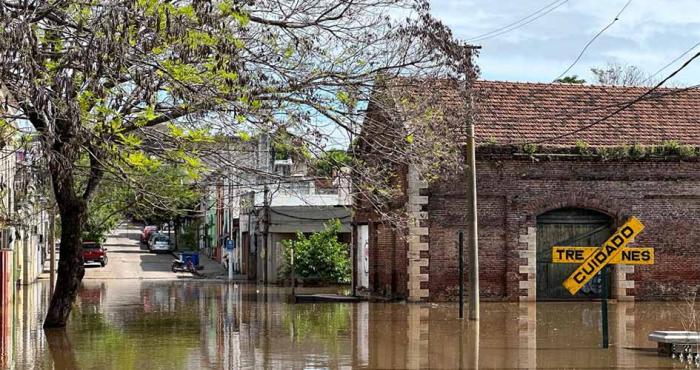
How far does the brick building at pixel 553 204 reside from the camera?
1176 inches

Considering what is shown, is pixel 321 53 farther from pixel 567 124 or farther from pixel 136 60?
pixel 567 124

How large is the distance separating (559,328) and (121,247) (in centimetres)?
6830

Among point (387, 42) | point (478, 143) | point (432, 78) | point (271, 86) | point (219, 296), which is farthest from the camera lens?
point (219, 296)

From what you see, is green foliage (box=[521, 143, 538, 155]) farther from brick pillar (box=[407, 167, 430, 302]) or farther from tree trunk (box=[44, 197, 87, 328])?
tree trunk (box=[44, 197, 87, 328])

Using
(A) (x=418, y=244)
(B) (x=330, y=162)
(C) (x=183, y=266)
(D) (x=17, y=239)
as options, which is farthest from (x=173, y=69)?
(C) (x=183, y=266)

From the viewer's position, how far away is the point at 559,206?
99.1ft

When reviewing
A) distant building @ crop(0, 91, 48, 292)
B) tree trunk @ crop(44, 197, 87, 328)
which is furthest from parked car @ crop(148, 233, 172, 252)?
tree trunk @ crop(44, 197, 87, 328)

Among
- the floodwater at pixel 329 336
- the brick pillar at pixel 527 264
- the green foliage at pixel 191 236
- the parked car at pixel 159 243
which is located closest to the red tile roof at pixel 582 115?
the brick pillar at pixel 527 264

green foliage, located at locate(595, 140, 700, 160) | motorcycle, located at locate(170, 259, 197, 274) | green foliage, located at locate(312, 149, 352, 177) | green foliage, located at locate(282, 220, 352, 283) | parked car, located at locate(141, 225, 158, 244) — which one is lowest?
motorcycle, located at locate(170, 259, 197, 274)

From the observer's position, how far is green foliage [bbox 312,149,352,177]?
16.0m

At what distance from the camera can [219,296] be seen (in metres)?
36.0

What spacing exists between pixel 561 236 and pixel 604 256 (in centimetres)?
1480

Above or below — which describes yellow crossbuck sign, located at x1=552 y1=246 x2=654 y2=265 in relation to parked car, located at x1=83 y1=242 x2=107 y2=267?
above

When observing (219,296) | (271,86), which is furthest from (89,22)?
(219,296)
